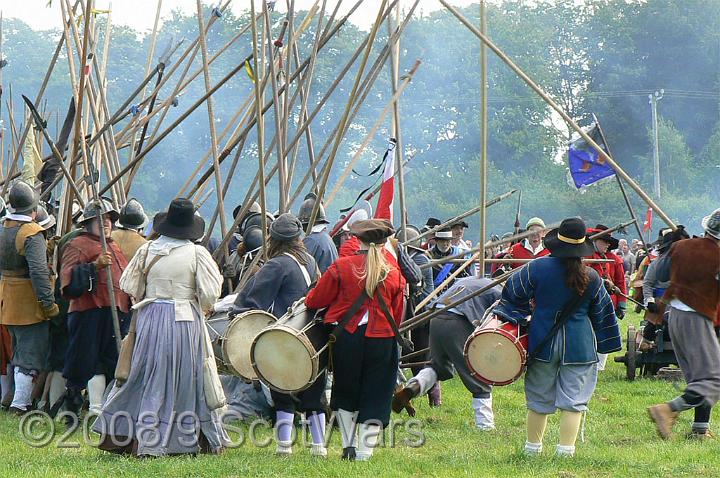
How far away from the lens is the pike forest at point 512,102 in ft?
131

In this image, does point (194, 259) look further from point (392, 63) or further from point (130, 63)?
point (130, 63)

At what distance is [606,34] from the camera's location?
43594mm

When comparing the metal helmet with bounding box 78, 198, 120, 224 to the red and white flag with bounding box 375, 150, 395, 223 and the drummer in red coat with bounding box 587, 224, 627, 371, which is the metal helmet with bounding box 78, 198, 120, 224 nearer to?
the red and white flag with bounding box 375, 150, 395, 223

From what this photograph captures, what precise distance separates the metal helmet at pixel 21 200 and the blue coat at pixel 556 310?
4.02 meters

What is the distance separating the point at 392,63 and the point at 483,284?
231 cm

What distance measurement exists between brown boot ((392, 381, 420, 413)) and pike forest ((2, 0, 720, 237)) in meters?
29.8

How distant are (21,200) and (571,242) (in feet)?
14.7

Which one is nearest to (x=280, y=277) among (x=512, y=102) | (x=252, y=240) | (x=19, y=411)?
(x=252, y=240)

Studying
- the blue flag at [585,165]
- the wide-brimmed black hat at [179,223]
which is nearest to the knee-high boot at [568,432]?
the wide-brimmed black hat at [179,223]

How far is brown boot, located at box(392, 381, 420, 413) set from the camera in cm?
869

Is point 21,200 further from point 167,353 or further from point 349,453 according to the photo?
point 349,453

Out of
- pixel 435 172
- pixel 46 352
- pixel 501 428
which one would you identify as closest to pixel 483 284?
pixel 501 428

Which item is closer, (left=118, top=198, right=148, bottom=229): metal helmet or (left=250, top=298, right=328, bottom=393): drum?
(left=250, top=298, right=328, bottom=393): drum

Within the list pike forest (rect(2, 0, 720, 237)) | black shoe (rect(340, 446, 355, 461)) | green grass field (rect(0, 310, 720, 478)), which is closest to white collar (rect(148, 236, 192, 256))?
green grass field (rect(0, 310, 720, 478))
